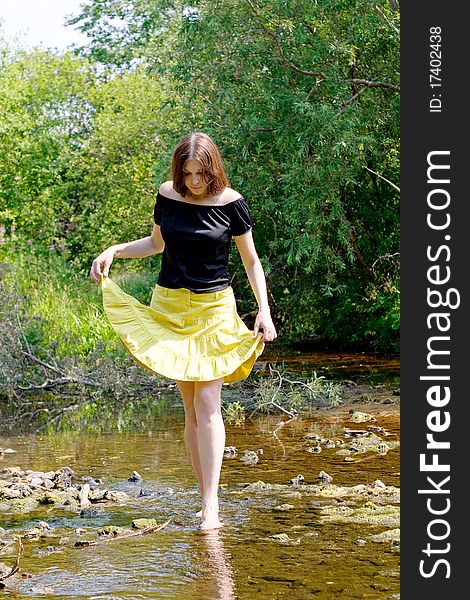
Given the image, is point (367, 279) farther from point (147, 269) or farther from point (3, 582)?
point (3, 582)

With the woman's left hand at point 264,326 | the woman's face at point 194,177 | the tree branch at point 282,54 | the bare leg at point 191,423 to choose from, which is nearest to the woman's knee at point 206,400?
the bare leg at point 191,423

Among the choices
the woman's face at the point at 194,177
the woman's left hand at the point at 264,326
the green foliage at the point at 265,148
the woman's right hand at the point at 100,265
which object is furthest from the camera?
the green foliage at the point at 265,148

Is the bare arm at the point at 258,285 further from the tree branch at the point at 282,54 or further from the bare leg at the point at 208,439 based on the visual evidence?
the tree branch at the point at 282,54

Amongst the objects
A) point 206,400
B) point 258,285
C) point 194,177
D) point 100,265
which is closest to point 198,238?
point 194,177

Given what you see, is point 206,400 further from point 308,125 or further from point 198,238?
point 308,125

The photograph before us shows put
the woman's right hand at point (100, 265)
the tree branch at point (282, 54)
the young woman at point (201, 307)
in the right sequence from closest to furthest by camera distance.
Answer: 1. the young woman at point (201, 307)
2. the woman's right hand at point (100, 265)
3. the tree branch at point (282, 54)

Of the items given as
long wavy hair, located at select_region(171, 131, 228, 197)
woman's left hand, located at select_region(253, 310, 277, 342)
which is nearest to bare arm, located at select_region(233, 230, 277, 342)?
woman's left hand, located at select_region(253, 310, 277, 342)

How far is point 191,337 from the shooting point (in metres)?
5.79

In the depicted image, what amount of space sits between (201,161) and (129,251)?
0.87 m

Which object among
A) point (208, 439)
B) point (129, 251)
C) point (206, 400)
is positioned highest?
point (129, 251)

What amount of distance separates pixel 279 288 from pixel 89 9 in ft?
88.1

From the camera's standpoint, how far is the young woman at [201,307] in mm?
5645

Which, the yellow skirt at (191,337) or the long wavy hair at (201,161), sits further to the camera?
the yellow skirt at (191,337)

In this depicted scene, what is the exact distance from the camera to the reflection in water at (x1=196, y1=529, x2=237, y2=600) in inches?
177
